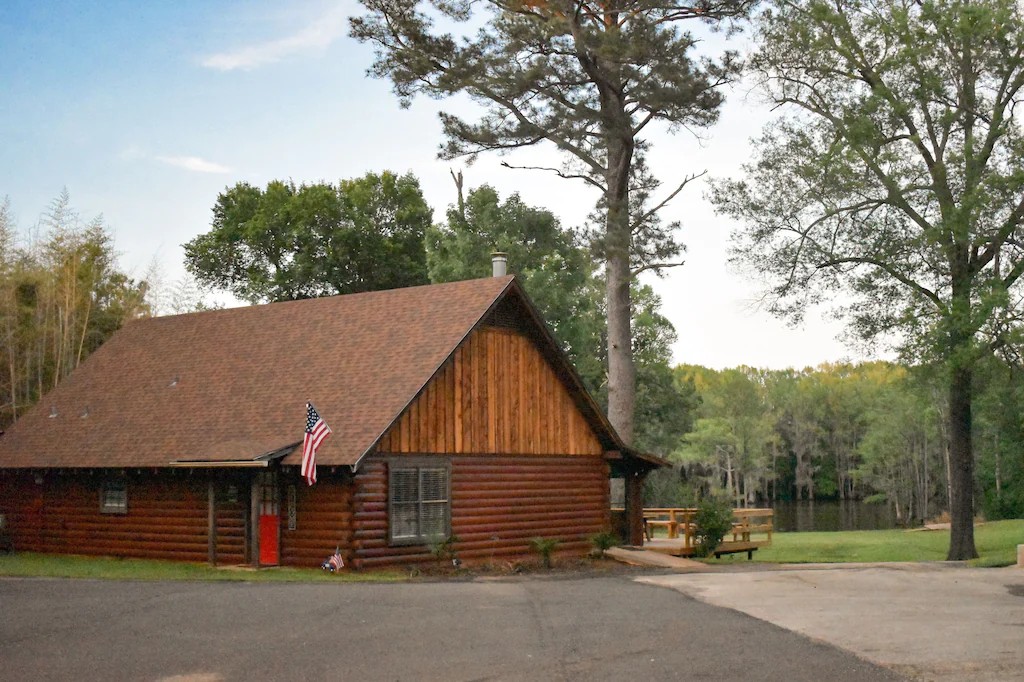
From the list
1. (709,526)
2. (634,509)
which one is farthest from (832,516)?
(634,509)

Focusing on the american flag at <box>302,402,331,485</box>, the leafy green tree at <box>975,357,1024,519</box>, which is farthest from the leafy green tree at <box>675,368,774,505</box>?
the american flag at <box>302,402,331,485</box>

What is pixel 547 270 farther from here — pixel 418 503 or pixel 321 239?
pixel 418 503

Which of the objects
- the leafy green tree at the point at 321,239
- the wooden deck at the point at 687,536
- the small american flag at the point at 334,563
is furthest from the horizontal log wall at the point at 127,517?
the leafy green tree at the point at 321,239

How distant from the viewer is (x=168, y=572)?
21.2 meters

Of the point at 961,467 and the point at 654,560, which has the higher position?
the point at 961,467

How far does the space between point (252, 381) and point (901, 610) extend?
15274 mm

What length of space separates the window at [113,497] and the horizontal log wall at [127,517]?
105 mm

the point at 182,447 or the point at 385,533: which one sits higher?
the point at 182,447

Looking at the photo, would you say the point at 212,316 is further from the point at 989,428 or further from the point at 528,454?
the point at 989,428

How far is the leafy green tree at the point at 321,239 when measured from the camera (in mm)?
52531

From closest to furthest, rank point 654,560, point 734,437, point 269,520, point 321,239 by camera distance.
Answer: point 269,520 < point 654,560 < point 321,239 < point 734,437

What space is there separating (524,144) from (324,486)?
12.7 meters

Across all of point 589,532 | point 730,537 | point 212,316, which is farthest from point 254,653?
point 730,537

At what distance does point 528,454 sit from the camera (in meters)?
25.2
